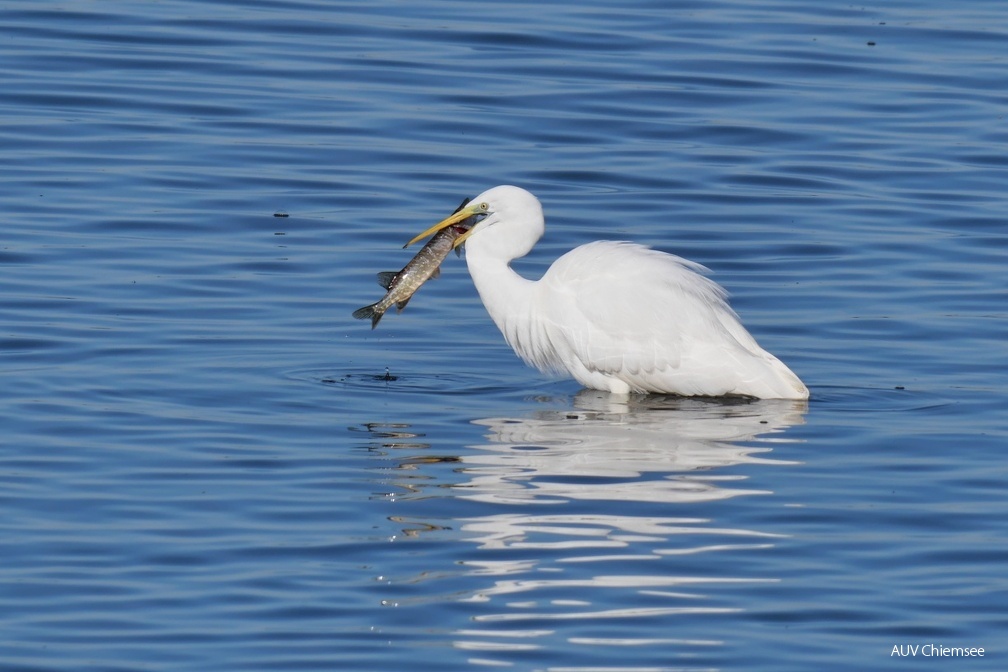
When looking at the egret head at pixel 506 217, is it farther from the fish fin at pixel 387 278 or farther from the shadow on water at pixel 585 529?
the shadow on water at pixel 585 529

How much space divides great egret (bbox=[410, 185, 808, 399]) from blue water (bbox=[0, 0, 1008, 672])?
0.75 ft

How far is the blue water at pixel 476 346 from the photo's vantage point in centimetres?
738

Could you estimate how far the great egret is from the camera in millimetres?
11289

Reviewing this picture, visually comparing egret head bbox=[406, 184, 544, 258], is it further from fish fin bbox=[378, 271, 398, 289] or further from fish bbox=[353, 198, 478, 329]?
fish fin bbox=[378, 271, 398, 289]

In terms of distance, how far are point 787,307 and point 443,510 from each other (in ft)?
16.1

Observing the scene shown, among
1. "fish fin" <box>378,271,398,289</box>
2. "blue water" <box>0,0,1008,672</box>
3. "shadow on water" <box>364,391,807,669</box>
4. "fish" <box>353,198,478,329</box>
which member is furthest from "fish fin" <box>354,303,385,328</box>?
"shadow on water" <box>364,391,807,669</box>

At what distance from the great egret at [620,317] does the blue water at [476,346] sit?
9.0 inches

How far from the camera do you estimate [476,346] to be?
1232cm

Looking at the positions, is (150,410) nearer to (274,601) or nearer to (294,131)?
(274,601)

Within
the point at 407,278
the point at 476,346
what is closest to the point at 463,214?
the point at 407,278

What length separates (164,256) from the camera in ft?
44.4

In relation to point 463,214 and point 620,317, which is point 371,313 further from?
point 620,317

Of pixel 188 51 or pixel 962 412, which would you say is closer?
pixel 962 412

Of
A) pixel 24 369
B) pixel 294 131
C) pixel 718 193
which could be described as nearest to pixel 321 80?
pixel 294 131
